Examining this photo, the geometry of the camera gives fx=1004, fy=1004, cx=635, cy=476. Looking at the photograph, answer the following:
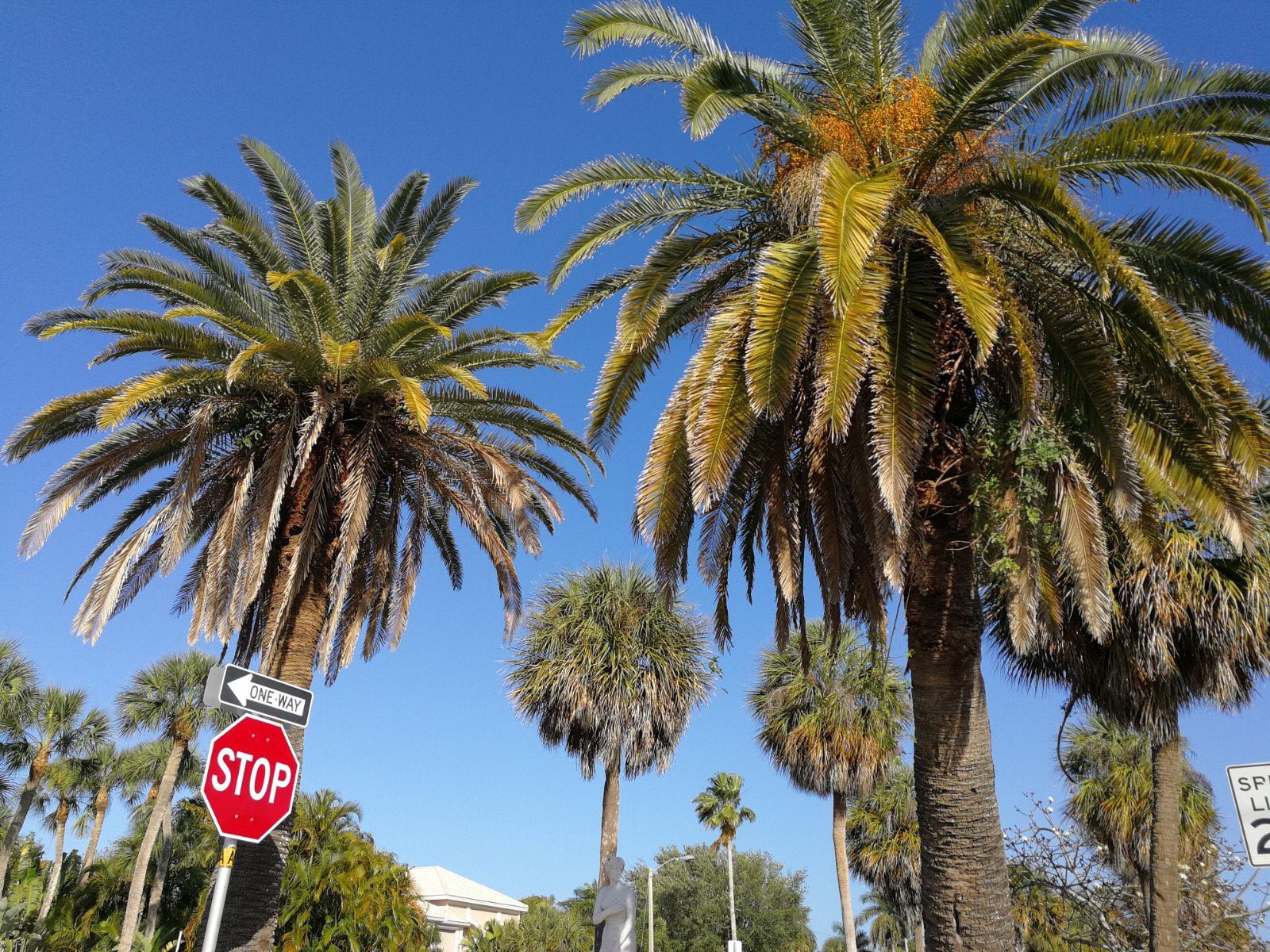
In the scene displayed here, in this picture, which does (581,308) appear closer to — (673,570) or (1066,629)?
(673,570)

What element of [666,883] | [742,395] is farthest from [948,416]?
[666,883]

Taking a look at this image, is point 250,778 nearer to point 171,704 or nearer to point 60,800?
point 171,704

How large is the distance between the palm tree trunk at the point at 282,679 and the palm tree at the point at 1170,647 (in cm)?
940

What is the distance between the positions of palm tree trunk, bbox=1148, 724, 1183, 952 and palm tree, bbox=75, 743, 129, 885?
35.5 meters

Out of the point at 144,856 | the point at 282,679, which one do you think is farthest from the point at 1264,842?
the point at 144,856

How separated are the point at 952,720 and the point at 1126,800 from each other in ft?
60.7

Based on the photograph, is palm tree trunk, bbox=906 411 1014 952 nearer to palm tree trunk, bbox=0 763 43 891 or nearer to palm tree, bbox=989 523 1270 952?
palm tree, bbox=989 523 1270 952

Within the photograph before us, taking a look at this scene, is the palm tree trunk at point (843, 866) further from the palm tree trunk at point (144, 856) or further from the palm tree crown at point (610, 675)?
the palm tree trunk at point (144, 856)

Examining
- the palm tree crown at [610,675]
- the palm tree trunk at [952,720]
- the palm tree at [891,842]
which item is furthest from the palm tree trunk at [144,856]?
the palm tree trunk at [952,720]

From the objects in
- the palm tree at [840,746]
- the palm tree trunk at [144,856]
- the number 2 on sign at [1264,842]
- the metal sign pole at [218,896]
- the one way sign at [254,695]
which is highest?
the palm tree at [840,746]

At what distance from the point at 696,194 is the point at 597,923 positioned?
9.25 metres

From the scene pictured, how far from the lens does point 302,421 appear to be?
1441cm

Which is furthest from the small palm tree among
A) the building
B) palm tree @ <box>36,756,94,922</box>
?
the building

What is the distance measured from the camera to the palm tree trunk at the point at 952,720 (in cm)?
824
